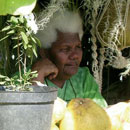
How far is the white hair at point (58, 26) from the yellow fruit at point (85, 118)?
672 millimetres

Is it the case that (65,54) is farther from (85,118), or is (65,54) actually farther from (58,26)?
(85,118)

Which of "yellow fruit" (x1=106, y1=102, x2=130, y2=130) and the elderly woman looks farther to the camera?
the elderly woman

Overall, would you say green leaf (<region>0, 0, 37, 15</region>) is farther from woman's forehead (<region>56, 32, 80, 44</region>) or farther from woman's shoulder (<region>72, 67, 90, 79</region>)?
woman's shoulder (<region>72, 67, 90, 79</region>)

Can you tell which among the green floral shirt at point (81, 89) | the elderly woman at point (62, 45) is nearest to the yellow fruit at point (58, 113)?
the elderly woman at point (62, 45)

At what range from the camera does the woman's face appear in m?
2.02

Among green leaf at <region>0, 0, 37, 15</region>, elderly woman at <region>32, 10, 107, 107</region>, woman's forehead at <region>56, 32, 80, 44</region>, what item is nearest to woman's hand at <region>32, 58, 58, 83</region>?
elderly woman at <region>32, 10, 107, 107</region>

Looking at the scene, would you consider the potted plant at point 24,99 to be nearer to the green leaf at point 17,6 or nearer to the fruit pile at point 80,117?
the green leaf at point 17,6

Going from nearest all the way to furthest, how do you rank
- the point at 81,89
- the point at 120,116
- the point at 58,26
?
the point at 120,116 → the point at 58,26 → the point at 81,89

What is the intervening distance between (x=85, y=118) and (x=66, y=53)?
0.68 meters

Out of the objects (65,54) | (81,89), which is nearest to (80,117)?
(65,54)

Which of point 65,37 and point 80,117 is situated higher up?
point 65,37

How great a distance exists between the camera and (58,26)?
6.61 ft

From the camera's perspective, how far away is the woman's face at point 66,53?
6.62 feet

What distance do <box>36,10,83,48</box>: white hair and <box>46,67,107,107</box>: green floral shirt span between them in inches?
8.9
